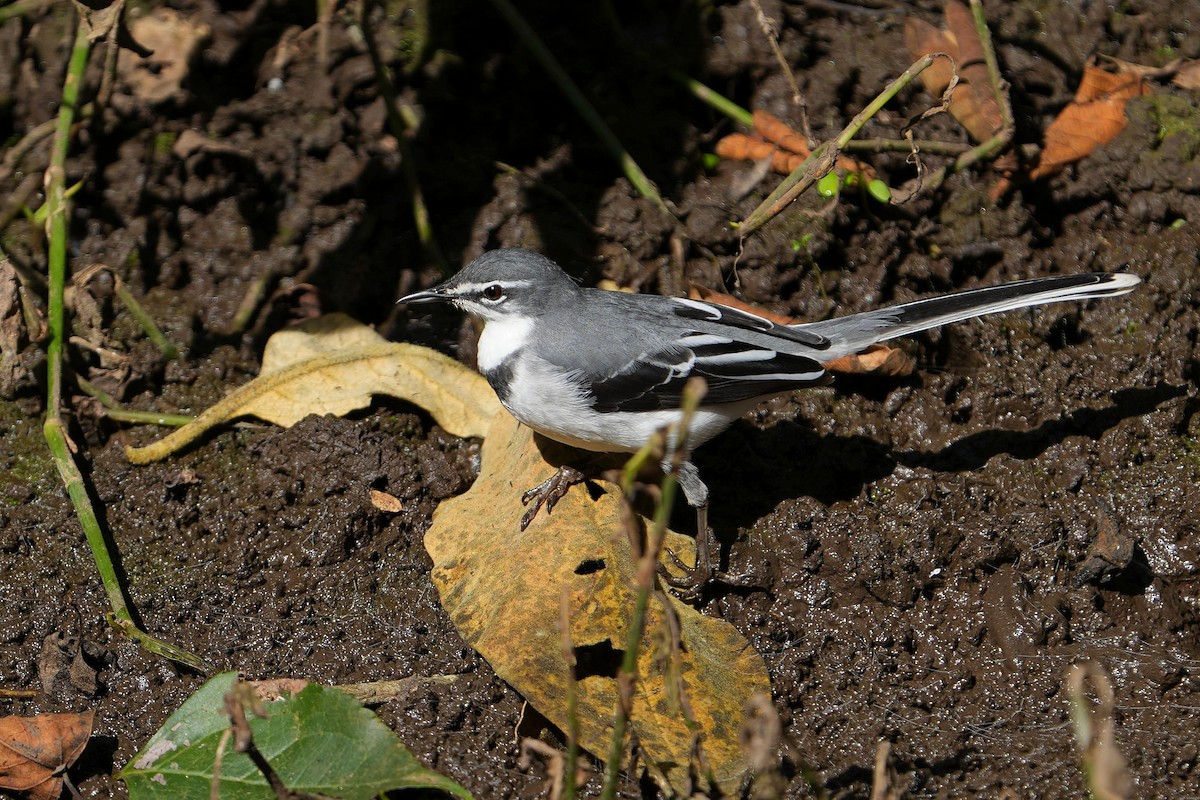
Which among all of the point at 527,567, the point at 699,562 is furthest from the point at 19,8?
the point at 699,562

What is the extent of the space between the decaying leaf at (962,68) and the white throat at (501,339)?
2.96 metres

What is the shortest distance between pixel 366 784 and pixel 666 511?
1645 mm

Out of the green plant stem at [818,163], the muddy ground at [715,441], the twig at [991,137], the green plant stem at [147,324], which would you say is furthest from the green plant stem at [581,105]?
the green plant stem at [147,324]

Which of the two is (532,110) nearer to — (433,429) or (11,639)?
(433,429)

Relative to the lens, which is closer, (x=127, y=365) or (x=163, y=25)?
(x=127, y=365)

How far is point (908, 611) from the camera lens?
4980 millimetres

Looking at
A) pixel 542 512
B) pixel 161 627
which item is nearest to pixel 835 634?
pixel 542 512

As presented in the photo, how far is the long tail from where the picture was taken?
16.7ft

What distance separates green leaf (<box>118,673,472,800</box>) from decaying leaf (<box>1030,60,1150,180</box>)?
476cm

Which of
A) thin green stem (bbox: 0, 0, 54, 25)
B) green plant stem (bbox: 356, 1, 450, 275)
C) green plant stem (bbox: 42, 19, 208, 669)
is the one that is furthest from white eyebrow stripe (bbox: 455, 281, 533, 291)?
thin green stem (bbox: 0, 0, 54, 25)

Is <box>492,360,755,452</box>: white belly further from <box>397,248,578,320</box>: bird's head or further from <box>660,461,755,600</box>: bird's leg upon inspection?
<box>397,248,578,320</box>: bird's head

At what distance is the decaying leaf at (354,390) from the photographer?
5.48 meters

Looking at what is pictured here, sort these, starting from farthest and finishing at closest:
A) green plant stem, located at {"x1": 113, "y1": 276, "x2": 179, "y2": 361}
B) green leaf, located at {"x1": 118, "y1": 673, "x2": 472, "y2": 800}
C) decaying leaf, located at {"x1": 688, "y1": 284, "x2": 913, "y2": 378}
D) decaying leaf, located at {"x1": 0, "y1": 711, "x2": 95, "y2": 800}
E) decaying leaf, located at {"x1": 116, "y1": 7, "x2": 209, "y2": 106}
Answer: decaying leaf, located at {"x1": 116, "y1": 7, "x2": 209, "y2": 106}, green plant stem, located at {"x1": 113, "y1": 276, "x2": 179, "y2": 361}, decaying leaf, located at {"x1": 688, "y1": 284, "x2": 913, "y2": 378}, decaying leaf, located at {"x1": 0, "y1": 711, "x2": 95, "y2": 800}, green leaf, located at {"x1": 118, "y1": 673, "x2": 472, "y2": 800}

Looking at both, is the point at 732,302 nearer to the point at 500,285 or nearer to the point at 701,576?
the point at 500,285
